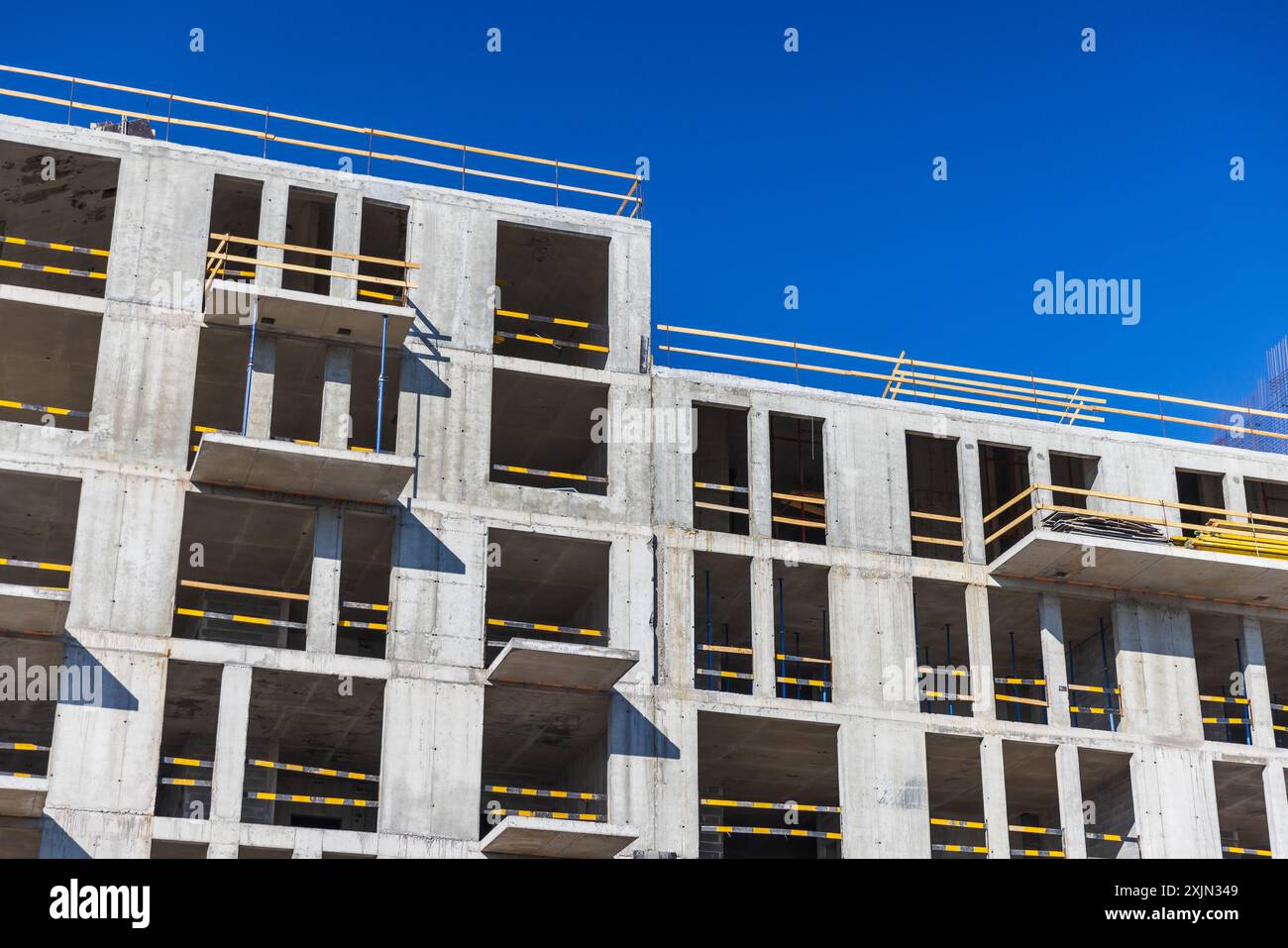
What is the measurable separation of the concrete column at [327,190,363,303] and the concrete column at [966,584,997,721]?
40.6 ft

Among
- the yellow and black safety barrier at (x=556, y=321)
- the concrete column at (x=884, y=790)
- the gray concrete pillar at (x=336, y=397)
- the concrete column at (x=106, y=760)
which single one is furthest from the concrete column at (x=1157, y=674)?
the concrete column at (x=106, y=760)

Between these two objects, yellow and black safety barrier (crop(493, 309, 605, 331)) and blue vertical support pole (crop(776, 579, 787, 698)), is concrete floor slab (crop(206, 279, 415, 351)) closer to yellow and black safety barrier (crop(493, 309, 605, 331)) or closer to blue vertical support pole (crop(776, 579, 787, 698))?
yellow and black safety barrier (crop(493, 309, 605, 331))

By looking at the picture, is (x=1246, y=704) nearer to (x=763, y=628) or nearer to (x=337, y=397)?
(x=763, y=628)

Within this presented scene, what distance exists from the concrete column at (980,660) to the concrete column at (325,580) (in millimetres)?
11359

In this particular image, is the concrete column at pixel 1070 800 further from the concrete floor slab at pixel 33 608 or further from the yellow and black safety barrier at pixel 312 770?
the concrete floor slab at pixel 33 608

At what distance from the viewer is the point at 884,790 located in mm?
30453

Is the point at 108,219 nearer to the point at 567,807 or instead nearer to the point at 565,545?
the point at 565,545

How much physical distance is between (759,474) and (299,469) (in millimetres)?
8596

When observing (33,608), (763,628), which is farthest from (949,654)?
(33,608)

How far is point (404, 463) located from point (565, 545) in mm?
3786

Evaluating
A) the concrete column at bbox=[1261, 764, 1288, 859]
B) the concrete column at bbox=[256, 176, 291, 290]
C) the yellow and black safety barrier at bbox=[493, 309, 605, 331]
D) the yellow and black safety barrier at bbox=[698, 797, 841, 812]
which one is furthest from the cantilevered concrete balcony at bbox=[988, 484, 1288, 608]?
the concrete column at bbox=[256, 176, 291, 290]
